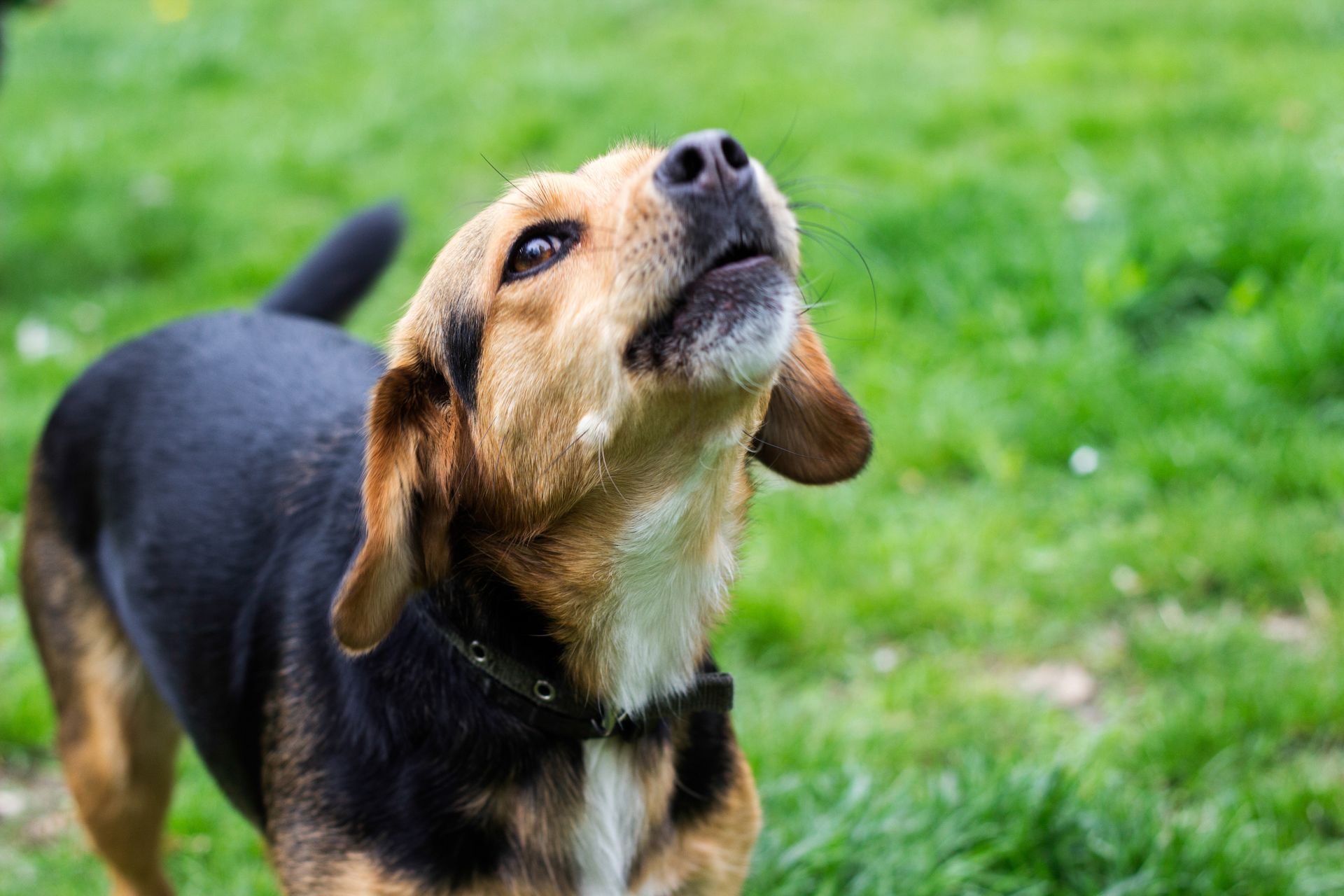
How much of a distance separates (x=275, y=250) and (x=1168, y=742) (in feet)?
18.1

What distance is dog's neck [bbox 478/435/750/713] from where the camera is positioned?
254 centimetres

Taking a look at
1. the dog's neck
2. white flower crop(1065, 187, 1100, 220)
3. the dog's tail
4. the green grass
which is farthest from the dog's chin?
white flower crop(1065, 187, 1100, 220)

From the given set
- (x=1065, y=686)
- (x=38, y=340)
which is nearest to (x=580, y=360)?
(x=1065, y=686)

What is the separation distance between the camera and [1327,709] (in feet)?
12.0

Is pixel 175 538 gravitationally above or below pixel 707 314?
below

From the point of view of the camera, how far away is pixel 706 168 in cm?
221

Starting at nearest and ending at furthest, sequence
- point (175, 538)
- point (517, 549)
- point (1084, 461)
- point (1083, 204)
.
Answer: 1. point (517, 549)
2. point (175, 538)
3. point (1084, 461)
4. point (1083, 204)

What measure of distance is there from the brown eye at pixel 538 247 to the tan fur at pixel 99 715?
1.72 meters

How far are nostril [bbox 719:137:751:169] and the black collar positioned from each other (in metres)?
1.05

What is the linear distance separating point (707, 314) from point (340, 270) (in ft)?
6.78

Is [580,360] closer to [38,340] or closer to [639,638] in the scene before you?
[639,638]

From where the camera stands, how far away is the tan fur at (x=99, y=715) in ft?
11.2

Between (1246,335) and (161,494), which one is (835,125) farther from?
(161,494)

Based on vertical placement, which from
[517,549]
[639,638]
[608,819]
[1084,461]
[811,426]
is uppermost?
[517,549]
